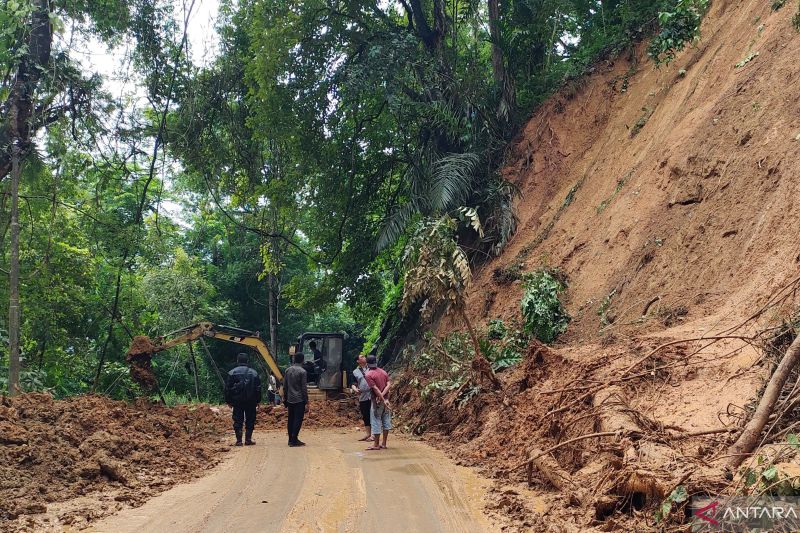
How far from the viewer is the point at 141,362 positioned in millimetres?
16203

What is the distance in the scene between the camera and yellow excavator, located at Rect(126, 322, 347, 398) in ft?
53.0

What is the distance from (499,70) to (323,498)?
15979 mm

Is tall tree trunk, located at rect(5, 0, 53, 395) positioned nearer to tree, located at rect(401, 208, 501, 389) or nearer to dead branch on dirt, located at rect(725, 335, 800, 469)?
tree, located at rect(401, 208, 501, 389)

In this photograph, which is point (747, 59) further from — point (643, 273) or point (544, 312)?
point (544, 312)

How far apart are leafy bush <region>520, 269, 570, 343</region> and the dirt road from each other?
3526 mm

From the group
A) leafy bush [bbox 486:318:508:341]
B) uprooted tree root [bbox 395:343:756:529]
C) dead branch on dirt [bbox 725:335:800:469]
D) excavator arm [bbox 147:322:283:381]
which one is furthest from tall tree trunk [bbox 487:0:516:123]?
dead branch on dirt [bbox 725:335:800:469]

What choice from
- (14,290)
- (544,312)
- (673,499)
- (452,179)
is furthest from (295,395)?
(673,499)

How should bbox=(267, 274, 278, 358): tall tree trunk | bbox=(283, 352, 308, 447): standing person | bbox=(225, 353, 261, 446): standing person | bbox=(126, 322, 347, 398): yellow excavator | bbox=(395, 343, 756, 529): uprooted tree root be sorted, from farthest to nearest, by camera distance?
bbox=(267, 274, 278, 358): tall tree trunk → bbox=(126, 322, 347, 398): yellow excavator → bbox=(225, 353, 261, 446): standing person → bbox=(283, 352, 308, 447): standing person → bbox=(395, 343, 756, 529): uprooted tree root

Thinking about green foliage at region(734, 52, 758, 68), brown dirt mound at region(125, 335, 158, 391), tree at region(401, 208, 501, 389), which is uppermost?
green foliage at region(734, 52, 758, 68)

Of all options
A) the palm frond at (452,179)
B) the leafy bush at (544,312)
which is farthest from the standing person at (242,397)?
the palm frond at (452,179)

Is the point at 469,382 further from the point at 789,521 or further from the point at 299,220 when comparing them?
the point at 299,220

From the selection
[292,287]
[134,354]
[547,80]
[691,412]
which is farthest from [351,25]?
[691,412]

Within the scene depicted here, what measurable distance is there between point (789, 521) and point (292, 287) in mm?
21079

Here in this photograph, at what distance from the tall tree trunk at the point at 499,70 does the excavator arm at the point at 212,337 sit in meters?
10.1
